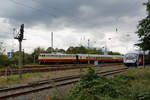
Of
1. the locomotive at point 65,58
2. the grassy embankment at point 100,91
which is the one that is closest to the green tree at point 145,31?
the grassy embankment at point 100,91

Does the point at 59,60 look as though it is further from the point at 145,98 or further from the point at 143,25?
the point at 145,98

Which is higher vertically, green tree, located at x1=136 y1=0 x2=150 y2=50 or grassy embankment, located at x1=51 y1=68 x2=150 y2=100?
green tree, located at x1=136 y1=0 x2=150 y2=50

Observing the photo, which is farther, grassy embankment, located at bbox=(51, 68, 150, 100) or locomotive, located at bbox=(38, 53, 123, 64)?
locomotive, located at bbox=(38, 53, 123, 64)

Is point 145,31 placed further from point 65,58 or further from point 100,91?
point 65,58

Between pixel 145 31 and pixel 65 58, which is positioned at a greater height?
pixel 145 31

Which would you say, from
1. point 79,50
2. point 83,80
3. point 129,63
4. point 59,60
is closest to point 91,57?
point 59,60

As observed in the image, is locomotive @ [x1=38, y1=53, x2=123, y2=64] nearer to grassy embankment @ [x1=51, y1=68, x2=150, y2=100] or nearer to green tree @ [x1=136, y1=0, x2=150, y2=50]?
green tree @ [x1=136, y1=0, x2=150, y2=50]

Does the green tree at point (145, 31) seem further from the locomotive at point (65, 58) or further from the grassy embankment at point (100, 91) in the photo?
the locomotive at point (65, 58)

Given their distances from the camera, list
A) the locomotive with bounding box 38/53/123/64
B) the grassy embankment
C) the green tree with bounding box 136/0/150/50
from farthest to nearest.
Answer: the locomotive with bounding box 38/53/123/64, the green tree with bounding box 136/0/150/50, the grassy embankment

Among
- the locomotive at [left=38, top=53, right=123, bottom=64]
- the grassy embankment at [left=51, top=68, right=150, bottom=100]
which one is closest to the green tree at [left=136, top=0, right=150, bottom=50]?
the grassy embankment at [left=51, top=68, right=150, bottom=100]

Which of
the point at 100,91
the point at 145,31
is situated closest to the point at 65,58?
the point at 145,31

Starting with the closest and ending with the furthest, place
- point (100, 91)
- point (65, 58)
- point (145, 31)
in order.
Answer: point (100, 91) → point (145, 31) → point (65, 58)

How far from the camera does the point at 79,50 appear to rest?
66.1 metres

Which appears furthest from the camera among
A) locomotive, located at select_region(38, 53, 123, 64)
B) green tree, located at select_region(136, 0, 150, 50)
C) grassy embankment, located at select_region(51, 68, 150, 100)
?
locomotive, located at select_region(38, 53, 123, 64)
